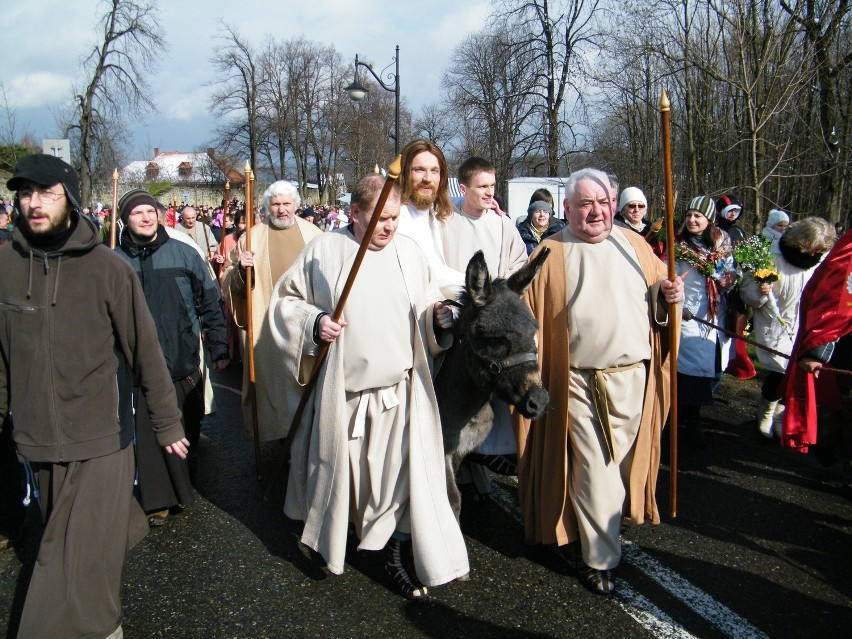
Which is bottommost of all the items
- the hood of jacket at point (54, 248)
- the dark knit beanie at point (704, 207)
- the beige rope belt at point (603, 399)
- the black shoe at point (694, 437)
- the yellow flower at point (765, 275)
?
the black shoe at point (694, 437)

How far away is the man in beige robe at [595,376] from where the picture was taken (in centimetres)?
366

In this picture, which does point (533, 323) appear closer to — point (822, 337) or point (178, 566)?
point (822, 337)

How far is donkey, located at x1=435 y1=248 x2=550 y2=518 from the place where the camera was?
3352mm

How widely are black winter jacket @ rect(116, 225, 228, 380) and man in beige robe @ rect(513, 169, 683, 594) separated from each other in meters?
2.41

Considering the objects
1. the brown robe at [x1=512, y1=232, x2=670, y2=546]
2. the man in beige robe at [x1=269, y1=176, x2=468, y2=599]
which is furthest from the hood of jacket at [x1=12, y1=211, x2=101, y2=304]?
the brown robe at [x1=512, y1=232, x2=670, y2=546]

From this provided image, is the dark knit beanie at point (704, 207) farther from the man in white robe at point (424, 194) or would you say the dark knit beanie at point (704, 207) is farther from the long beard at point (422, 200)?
the long beard at point (422, 200)

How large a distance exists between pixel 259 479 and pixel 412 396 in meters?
1.94

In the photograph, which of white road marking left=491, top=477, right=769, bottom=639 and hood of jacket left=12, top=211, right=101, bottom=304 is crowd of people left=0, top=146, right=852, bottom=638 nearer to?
hood of jacket left=12, top=211, right=101, bottom=304

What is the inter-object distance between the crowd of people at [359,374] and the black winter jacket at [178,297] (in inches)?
0.7

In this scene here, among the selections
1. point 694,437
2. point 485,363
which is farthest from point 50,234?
point 694,437

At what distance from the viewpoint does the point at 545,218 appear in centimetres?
814

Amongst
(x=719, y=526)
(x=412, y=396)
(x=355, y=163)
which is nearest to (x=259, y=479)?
(x=412, y=396)

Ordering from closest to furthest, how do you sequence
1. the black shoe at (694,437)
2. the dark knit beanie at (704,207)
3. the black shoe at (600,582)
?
the black shoe at (600,582) → the black shoe at (694,437) → the dark knit beanie at (704,207)

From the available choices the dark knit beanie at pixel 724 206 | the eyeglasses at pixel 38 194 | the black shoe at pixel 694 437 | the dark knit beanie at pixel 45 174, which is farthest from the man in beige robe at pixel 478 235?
the dark knit beanie at pixel 724 206
